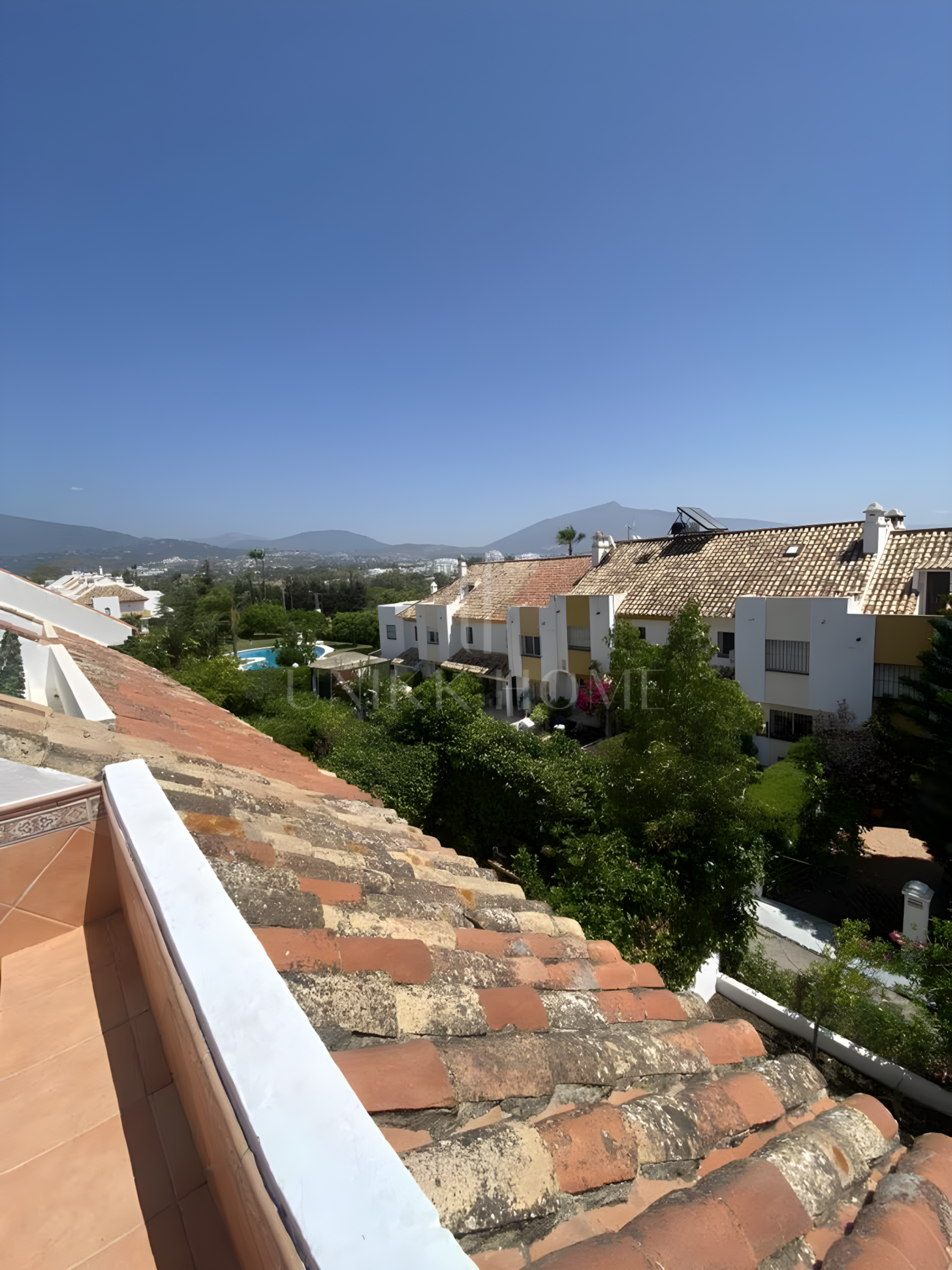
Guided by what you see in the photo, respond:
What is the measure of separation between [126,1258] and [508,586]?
94.3 feet

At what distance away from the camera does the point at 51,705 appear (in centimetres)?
556

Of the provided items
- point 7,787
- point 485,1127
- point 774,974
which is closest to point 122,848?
point 7,787

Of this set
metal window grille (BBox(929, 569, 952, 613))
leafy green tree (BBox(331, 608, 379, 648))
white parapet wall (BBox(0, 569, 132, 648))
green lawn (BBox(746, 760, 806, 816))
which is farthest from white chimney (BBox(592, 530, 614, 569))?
leafy green tree (BBox(331, 608, 379, 648))

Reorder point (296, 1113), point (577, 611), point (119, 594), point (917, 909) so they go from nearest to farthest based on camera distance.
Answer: point (296, 1113) → point (917, 909) → point (577, 611) → point (119, 594)

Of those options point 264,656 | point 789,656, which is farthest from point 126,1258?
point 264,656

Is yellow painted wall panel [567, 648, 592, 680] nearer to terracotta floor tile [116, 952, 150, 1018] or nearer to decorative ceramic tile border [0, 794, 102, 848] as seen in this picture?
decorative ceramic tile border [0, 794, 102, 848]

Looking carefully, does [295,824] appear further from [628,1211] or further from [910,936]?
[910,936]

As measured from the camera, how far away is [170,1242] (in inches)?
46.9

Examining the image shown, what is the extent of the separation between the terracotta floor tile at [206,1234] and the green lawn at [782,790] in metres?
14.8

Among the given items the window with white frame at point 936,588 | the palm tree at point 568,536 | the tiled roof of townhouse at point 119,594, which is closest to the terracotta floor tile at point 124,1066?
the window with white frame at point 936,588

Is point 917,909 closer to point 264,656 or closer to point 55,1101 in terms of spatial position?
point 55,1101

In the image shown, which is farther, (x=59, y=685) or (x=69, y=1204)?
(x=59, y=685)

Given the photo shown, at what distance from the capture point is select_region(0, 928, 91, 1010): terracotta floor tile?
188cm

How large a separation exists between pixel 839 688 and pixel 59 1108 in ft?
64.7
